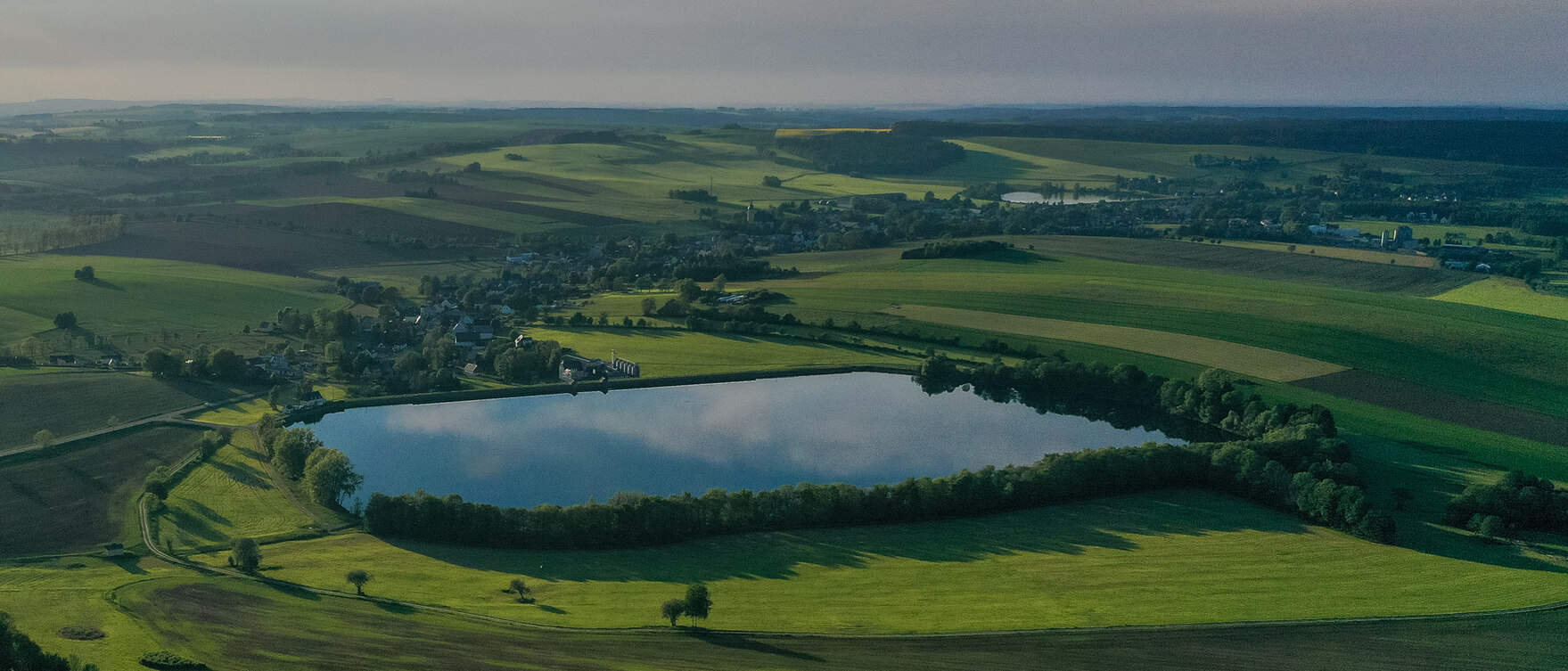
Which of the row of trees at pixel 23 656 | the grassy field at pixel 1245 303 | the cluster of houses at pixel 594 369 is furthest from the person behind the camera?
the cluster of houses at pixel 594 369

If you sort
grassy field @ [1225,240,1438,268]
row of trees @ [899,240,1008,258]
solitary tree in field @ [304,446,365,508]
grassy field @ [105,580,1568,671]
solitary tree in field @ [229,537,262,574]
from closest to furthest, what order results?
grassy field @ [105,580,1568,671] → solitary tree in field @ [229,537,262,574] → solitary tree in field @ [304,446,365,508] → grassy field @ [1225,240,1438,268] → row of trees @ [899,240,1008,258]

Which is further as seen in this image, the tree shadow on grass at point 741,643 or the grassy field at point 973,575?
the grassy field at point 973,575

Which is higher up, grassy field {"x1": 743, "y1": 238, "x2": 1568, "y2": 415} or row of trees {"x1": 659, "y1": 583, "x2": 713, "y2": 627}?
grassy field {"x1": 743, "y1": 238, "x2": 1568, "y2": 415}

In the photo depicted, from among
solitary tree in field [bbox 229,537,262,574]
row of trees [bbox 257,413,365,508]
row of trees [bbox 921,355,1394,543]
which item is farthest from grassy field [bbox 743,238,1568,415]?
solitary tree in field [bbox 229,537,262,574]

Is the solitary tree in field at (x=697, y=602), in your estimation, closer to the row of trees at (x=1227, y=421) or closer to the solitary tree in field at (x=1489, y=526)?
the row of trees at (x=1227, y=421)

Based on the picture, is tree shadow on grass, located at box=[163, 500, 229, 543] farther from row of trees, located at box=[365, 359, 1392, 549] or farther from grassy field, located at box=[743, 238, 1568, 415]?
grassy field, located at box=[743, 238, 1568, 415]

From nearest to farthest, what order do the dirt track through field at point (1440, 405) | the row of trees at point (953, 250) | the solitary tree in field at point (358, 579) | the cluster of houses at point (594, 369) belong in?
the solitary tree in field at point (358, 579), the dirt track through field at point (1440, 405), the cluster of houses at point (594, 369), the row of trees at point (953, 250)

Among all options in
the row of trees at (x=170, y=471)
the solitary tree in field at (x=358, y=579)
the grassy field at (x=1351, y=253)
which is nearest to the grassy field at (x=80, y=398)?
the row of trees at (x=170, y=471)
